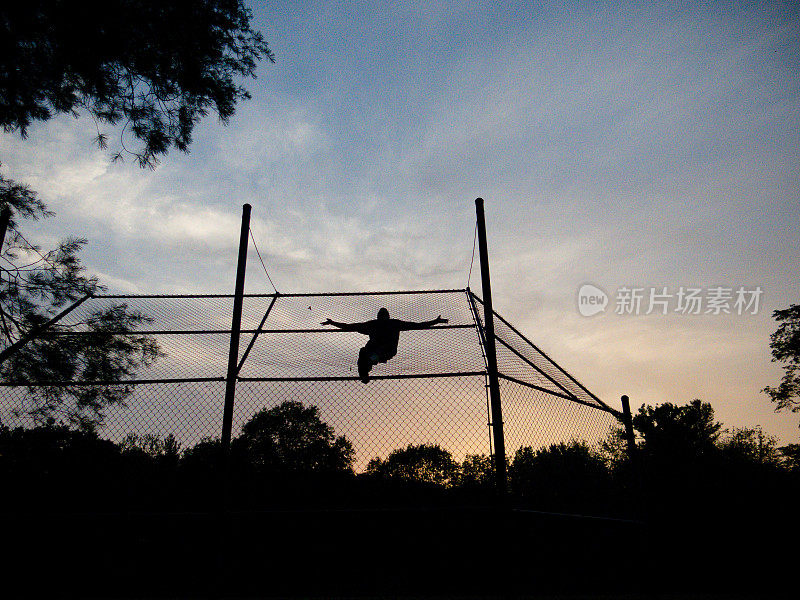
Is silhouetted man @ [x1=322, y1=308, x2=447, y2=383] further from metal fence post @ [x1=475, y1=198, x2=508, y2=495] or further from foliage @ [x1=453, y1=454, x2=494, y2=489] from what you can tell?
foliage @ [x1=453, y1=454, x2=494, y2=489]

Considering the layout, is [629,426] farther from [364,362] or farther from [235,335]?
[235,335]

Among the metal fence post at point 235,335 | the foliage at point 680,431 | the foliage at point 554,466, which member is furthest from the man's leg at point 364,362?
the foliage at point 680,431

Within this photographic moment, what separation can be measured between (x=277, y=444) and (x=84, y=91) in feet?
86.3

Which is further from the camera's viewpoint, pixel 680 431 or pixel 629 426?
pixel 680 431

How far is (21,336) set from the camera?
5176mm

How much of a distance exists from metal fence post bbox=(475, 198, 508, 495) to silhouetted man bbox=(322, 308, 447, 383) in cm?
80

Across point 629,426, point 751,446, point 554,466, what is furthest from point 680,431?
point 629,426

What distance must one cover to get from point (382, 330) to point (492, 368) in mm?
1786

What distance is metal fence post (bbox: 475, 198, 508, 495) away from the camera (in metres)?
4.00

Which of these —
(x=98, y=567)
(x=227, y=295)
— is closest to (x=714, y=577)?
(x=227, y=295)

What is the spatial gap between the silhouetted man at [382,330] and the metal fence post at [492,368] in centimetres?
80

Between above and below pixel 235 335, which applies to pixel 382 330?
above

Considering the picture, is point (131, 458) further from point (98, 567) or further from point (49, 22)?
point (49, 22)

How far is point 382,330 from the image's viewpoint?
5.59 meters
